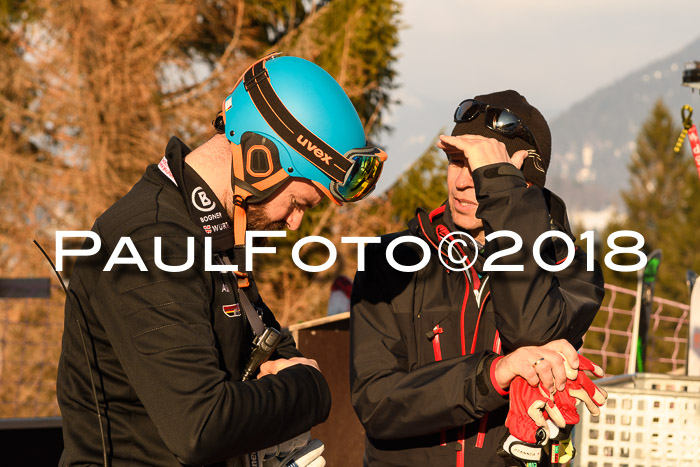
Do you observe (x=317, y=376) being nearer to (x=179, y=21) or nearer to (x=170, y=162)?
(x=170, y=162)

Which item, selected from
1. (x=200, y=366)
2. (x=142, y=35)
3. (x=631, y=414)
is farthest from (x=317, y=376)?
(x=142, y=35)

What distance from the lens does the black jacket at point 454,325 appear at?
2412 millimetres

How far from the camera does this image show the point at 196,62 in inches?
686

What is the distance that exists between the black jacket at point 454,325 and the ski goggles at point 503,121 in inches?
12.3

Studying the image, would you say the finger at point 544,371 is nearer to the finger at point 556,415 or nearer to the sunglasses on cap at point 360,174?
the finger at point 556,415

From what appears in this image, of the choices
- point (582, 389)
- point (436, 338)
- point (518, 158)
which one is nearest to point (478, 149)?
point (518, 158)

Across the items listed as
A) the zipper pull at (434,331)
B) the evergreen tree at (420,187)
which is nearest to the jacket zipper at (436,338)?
the zipper pull at (434,331)

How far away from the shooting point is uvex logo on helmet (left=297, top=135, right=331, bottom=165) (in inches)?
92.6

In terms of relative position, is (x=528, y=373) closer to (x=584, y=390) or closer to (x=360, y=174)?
(x=584, y=390)

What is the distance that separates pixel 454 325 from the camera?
2.75 meters

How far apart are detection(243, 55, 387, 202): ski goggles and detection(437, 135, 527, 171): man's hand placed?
29 centimetres

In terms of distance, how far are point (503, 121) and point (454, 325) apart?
0.72m

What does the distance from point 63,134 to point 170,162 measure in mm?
15124

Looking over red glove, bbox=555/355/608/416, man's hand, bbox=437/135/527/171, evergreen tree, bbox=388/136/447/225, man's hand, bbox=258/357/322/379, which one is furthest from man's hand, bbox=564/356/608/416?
evergreen tree, bbox=388/136/447/225
